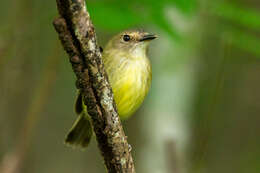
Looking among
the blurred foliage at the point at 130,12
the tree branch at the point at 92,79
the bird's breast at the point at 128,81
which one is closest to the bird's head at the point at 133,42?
the bird's breast at the point at 128,81

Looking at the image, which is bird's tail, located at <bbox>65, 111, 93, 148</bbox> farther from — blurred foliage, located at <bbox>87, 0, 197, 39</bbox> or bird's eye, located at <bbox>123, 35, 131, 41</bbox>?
blurred foliage, located at <bbox>87, 0, 197, 39</bbox>

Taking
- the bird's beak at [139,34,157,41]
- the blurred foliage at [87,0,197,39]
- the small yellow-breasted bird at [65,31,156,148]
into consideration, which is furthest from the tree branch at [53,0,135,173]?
the bird's beak at [139,34,157,41]

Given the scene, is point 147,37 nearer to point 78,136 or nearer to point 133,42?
point 133,42

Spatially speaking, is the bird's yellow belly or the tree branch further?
the bird's yellow belly

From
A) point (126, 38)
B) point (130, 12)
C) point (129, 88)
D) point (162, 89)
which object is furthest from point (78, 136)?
point (130, 12)

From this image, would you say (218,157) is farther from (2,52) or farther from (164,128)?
(2,52)

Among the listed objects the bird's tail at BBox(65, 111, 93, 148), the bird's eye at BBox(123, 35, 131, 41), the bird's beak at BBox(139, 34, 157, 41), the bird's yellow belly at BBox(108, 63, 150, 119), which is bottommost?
the bird's tail at BBox(65, 111, 93, 148)

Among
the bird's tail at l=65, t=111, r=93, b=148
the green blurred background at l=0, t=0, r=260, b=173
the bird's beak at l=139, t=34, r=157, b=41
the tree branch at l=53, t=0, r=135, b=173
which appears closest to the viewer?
the tree branch at l=53, t=0, r=135, b=173
